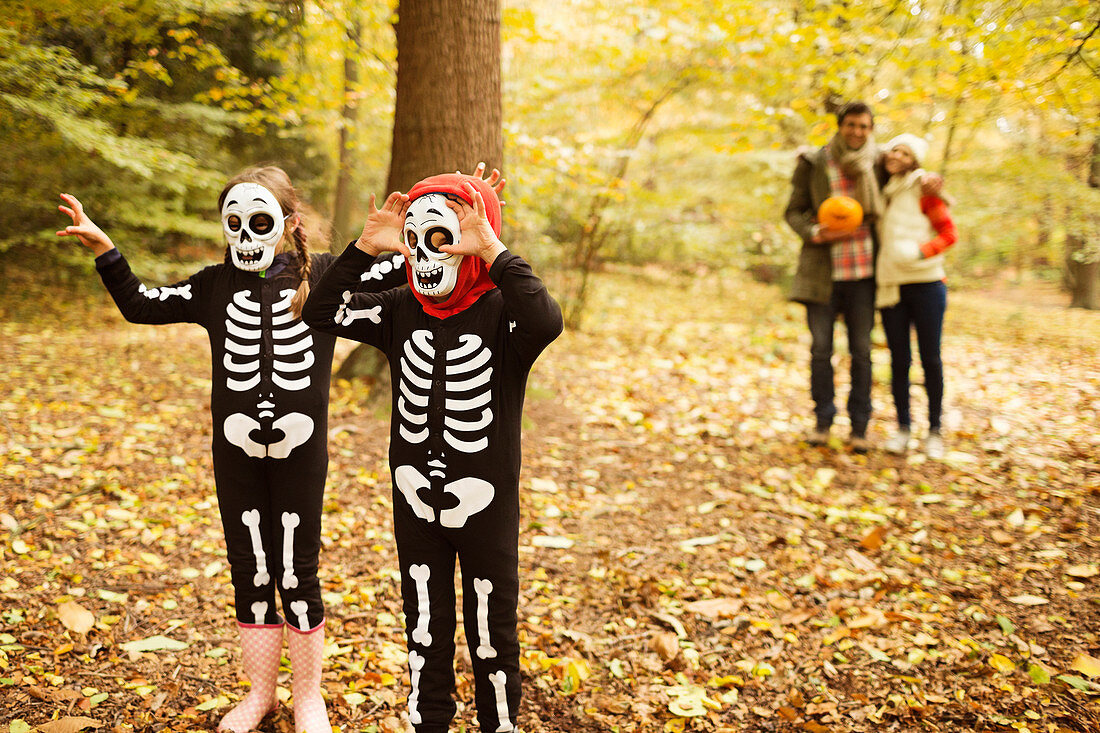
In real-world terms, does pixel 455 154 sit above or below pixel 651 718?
above

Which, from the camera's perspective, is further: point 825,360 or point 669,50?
point 669,50

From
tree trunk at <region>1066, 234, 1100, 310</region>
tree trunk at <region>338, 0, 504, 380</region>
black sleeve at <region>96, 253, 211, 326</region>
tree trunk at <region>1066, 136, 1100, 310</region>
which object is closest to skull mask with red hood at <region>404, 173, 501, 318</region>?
black sleeve at <region>96, 253, 211, 326</region>

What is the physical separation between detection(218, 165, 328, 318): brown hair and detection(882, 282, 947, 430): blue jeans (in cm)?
439

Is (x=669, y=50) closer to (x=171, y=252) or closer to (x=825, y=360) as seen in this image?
(x=825, y=360)

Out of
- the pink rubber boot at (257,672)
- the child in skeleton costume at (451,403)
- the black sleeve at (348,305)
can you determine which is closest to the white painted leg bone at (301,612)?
the pink rubber boot at (257,672)

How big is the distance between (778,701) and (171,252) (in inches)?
403

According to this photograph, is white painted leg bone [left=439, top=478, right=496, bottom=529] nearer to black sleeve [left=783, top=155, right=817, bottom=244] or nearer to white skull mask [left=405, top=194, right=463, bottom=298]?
white skull mask [left=405, top=194, right=463, bottom=298]

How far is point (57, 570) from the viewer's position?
369 cm

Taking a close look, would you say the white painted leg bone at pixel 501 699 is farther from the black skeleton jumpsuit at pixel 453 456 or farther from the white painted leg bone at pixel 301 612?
the white painted leg bone at pixel 301 612

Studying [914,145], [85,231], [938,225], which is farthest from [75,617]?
[914,145]

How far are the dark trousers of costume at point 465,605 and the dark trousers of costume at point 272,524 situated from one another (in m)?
0.49

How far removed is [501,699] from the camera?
2.34 meters

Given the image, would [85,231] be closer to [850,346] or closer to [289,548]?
[289,548]

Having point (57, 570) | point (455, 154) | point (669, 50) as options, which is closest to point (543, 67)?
point (669, 50)
